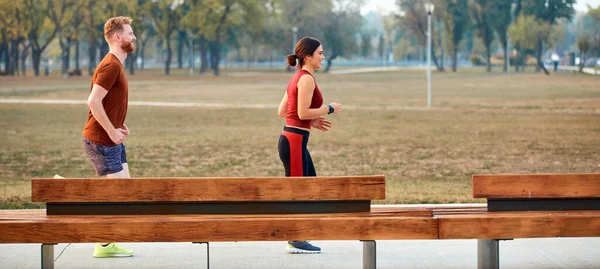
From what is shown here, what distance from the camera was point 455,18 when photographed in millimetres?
96000

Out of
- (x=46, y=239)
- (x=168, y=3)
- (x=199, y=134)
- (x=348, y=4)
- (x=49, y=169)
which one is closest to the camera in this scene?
(x=46, y=239)

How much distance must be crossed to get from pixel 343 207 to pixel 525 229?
100cm

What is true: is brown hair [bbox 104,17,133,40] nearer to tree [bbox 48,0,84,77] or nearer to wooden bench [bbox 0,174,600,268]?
wooden bench [bbox 0,174,600,268]

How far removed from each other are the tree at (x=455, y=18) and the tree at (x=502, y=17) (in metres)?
8.59

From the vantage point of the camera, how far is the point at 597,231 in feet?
18.5

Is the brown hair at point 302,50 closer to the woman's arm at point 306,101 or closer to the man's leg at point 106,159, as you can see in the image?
the woman's arm at point 306,101

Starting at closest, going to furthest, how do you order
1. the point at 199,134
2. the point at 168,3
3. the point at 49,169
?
the point at 49,169, the point at 199,134, the point at 168,3

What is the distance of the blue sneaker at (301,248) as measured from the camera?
7090 mm

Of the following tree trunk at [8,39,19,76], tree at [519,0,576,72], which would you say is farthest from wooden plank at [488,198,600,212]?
tree at [519,0,576,72]

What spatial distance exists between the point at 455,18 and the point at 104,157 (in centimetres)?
9158

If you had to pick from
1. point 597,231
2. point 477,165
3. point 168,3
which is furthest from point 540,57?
point 597,231

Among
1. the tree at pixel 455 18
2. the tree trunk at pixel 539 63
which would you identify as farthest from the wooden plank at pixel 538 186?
the tree at pixel 455 18

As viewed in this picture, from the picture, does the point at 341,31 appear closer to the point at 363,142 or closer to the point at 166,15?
the point at 166,15

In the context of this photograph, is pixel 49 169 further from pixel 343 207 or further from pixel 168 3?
pixel 168 3
